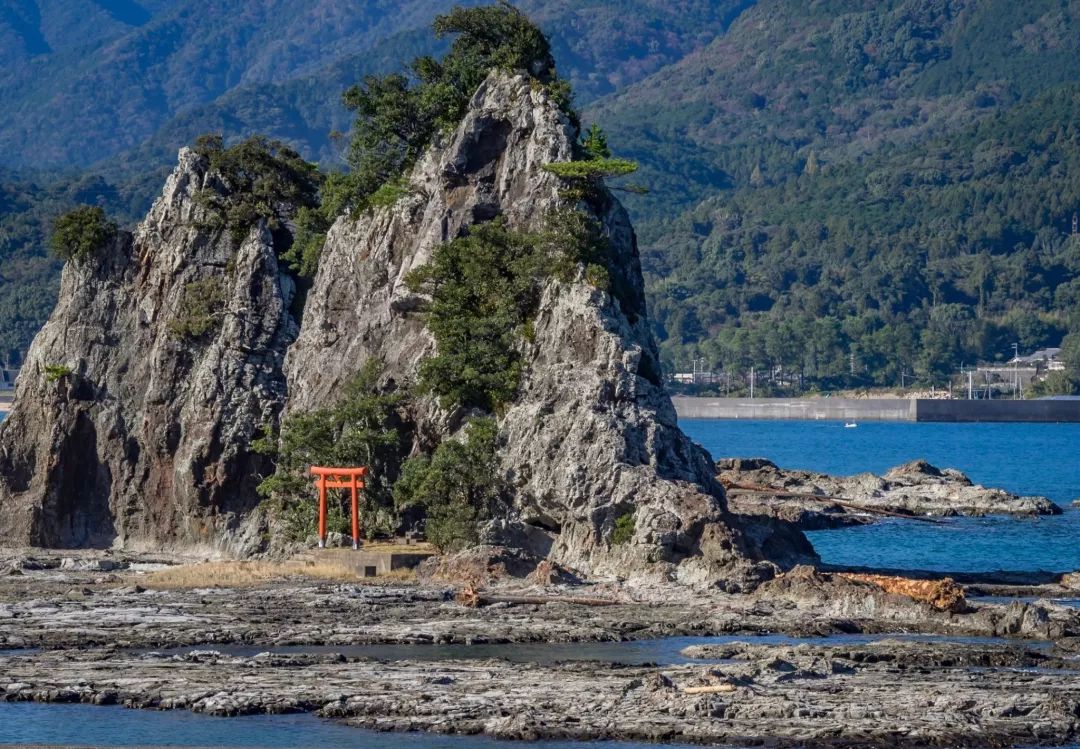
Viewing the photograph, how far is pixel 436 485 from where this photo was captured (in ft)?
174

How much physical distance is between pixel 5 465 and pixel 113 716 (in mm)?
30747

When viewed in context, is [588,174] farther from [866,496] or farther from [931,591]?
[866,496]

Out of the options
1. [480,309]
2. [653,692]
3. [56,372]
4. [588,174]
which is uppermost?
[588,174]

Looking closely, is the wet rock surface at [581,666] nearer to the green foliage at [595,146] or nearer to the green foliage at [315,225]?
the green foliage at [595,146]

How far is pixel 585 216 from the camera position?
54.8 m

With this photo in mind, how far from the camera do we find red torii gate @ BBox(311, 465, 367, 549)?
5406 centimetres

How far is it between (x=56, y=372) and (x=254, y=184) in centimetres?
823

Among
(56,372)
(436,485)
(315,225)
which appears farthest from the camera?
(315,225)

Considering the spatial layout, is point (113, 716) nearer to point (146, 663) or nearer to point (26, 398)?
point (146, 663)

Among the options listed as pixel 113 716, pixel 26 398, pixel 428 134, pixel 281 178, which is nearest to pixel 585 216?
pixel 428 134

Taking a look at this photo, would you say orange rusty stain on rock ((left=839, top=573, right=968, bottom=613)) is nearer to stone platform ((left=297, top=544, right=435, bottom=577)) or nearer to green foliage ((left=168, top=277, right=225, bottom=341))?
stone platform ((left=297, top=544, right=435, bottom=577))

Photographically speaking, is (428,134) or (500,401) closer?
(500,401)

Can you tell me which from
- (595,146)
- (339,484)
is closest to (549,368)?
(339,484)

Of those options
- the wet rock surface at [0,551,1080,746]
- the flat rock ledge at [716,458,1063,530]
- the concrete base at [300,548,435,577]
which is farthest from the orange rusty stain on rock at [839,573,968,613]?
the flat rock ledge at [716,458,1063,530]
